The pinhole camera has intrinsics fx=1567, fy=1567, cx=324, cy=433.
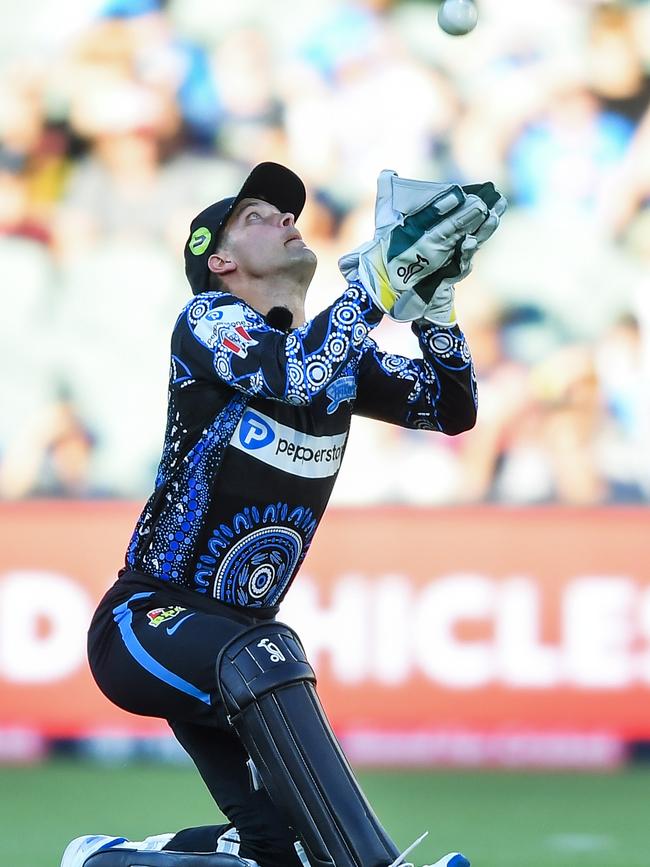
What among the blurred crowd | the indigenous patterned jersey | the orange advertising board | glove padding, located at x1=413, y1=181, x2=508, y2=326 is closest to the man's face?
the indigenous patterned jersey

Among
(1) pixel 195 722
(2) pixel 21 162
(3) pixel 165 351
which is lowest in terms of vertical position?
(1) pixel 195 722

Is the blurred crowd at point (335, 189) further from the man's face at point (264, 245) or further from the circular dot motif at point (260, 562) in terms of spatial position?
the circular dot motif at point (260, 562)

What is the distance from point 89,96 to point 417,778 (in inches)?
133

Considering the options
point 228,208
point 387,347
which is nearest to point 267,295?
point 228,208

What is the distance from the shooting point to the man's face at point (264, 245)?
345 cm

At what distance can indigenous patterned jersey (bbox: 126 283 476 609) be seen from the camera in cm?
318

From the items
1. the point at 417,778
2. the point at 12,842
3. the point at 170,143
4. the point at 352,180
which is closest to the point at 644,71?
the point at 352,180

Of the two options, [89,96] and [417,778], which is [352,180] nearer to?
[89,96]

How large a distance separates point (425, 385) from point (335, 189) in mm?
3584

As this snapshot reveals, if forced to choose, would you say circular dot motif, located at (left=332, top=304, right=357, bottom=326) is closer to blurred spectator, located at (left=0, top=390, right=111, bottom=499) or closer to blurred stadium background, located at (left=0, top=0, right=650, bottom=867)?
blurred stadium background, located at (left=0, top=0, right=650, bottom=867)

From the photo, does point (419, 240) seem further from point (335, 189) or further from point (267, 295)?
point (335, 189)

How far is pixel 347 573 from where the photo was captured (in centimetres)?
636

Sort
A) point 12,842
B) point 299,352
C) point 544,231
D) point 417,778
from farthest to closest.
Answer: point 544,231, point 417,778, point 12,842, point 299,352

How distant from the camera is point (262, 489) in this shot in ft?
10.7
